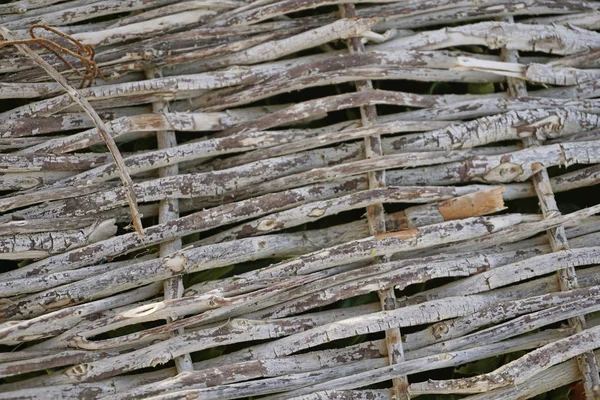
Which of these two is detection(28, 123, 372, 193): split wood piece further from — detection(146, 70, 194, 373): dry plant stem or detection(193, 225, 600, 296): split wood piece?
detection(193, 225, 600, 296): split wood piece

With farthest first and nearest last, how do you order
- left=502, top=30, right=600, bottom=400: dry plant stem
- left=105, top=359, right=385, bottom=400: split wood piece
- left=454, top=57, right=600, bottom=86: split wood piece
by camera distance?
1. left=454, top=57, right=600, bottom=86: split wood piece
2. left=502, top=30, right=600, bottom=400: dry plant stem
3. left=105, top=359, right=385, bottom=400: split wood piece

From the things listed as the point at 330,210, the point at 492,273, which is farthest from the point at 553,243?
the point at 330,210

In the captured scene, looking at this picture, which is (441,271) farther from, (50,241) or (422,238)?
(50,241)

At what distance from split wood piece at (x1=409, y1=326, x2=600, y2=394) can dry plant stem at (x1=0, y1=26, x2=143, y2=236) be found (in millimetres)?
531

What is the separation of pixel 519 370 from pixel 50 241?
794 mm

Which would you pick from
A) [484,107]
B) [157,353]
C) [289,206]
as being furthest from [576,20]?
[157,353]

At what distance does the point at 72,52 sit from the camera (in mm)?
1280

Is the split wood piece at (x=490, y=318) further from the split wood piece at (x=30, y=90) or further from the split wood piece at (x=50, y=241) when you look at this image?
the split wood piece at (x=30, y=90)

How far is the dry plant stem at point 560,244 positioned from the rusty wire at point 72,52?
0.76m

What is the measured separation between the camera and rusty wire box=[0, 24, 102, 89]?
1.21m

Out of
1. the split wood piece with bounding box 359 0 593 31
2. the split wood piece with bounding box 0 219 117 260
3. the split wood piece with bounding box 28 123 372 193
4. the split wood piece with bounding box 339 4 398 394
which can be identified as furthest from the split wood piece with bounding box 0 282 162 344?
→ the split wood piece with bounding box 359 0 593 31

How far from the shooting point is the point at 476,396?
1228 millimetres

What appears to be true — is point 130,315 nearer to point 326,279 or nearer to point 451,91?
point 326,279

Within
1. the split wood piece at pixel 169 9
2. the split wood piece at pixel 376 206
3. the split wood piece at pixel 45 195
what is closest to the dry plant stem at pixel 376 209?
the split wood piece at pixel 376 206
